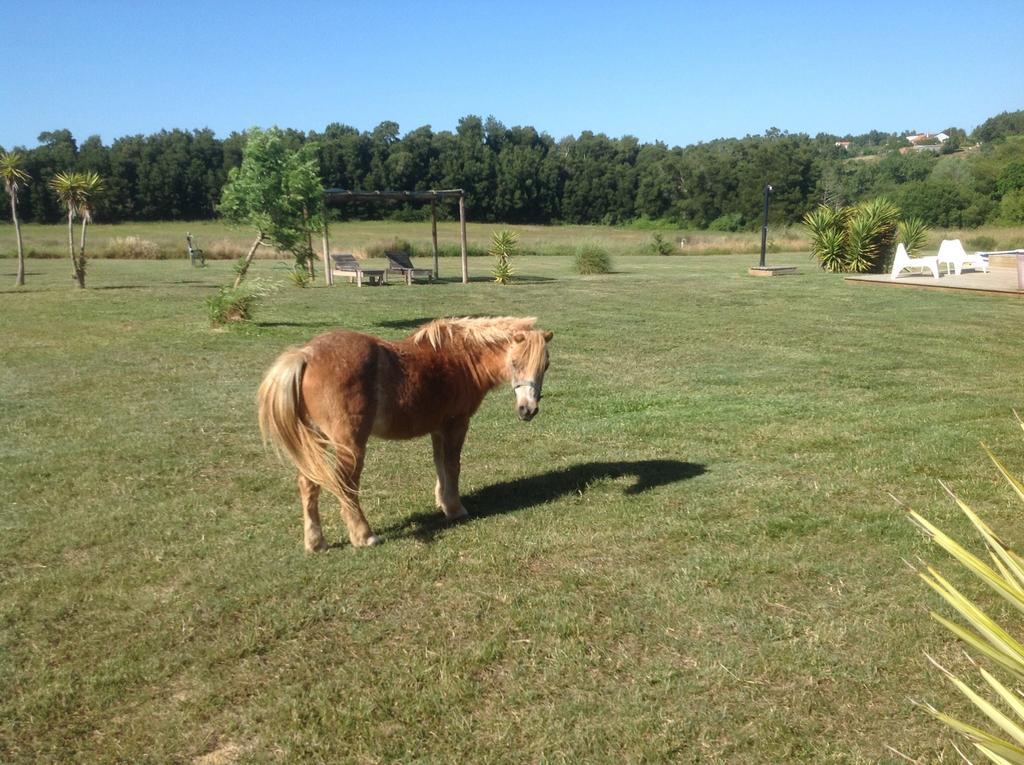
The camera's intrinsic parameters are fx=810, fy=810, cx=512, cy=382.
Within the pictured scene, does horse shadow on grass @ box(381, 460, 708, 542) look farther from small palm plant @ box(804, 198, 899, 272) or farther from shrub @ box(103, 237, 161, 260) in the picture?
shrub @ box(103, 237, 161, 260)

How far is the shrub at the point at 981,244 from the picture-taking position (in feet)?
117

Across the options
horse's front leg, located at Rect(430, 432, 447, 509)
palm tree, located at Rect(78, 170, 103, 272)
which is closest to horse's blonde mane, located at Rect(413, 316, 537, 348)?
horse's front leg, located at Rect(430, 432, 447, 509)

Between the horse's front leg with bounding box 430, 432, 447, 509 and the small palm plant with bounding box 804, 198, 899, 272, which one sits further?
the small palm plant with bounding box 804, 198, 899, 272

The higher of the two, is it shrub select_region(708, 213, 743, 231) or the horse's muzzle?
shrub select_region(708, 213, 743, 231)

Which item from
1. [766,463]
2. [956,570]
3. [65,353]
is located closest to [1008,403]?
[766,463]

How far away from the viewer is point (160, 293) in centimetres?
2389

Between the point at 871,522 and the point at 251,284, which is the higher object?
the point at 251,284

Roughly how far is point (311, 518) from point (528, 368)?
179 centimetres

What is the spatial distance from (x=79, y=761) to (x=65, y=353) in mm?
11932

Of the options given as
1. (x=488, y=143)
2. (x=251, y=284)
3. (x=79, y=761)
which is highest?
(x=488, y=143)

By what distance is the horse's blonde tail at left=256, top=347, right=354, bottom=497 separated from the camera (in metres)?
5.06

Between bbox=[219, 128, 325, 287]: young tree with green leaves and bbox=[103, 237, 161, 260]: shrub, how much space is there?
1204 inches

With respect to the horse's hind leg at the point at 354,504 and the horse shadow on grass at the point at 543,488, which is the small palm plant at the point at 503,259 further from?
the horse's hind leg at the point at 354,504

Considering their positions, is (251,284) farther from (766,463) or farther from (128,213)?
(128,213)
